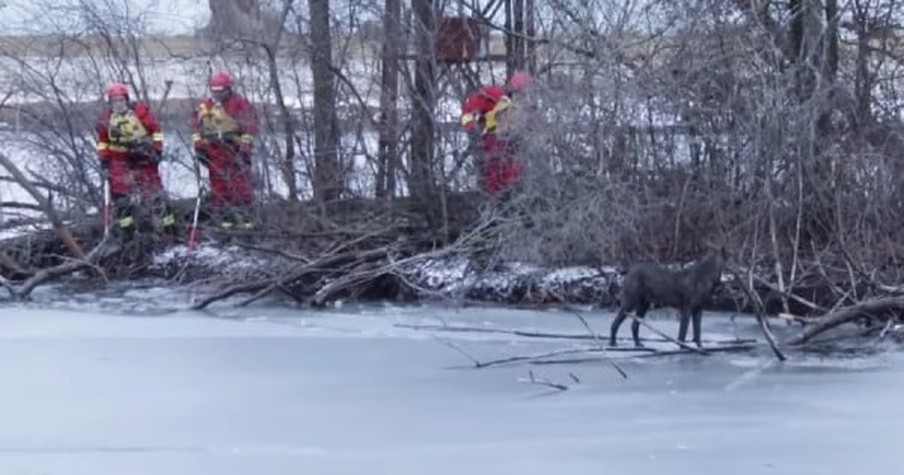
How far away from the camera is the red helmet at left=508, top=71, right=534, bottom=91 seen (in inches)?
683

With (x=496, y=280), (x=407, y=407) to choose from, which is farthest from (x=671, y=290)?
(x=496, y=280)

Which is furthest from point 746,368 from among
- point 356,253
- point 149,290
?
point 149,290

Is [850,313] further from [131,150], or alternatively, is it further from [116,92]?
[116,92]

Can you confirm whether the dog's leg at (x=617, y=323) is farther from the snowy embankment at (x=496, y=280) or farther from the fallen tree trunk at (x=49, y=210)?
the fallen tree trunk at (x=49, y=210)

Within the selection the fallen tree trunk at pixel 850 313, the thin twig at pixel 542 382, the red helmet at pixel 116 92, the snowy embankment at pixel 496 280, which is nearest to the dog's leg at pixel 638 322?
the fallen tree trunk at pixel 850 313

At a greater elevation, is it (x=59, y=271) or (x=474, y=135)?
(x=474, y=135)

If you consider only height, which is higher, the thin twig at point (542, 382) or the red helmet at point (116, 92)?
the red helmet at point (116, 92)

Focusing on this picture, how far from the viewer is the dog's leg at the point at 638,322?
1316 cm

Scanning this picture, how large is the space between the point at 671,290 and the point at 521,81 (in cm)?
449

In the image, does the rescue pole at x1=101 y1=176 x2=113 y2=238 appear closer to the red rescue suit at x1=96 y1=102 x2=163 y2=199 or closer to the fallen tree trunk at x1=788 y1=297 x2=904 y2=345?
the red rescue suit at x1=96 y1=102 x2=163 y2=199

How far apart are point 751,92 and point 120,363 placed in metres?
6.15

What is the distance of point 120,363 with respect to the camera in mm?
13000


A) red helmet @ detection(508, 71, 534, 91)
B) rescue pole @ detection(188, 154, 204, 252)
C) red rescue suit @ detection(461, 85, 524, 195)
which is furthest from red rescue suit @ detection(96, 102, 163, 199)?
red helmet @ detection(508, 71, 534, 91)

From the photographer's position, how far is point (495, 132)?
1748 cm
